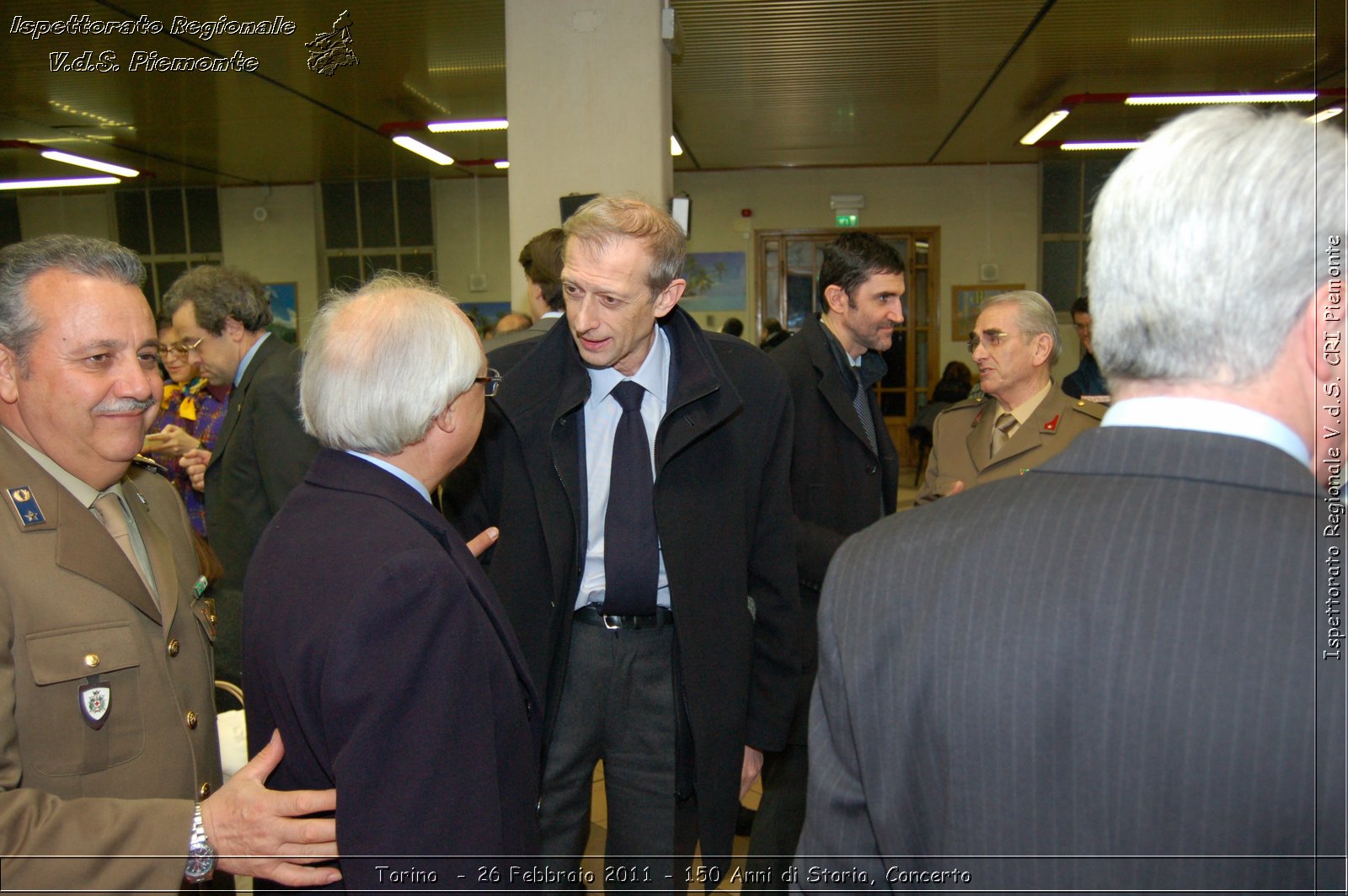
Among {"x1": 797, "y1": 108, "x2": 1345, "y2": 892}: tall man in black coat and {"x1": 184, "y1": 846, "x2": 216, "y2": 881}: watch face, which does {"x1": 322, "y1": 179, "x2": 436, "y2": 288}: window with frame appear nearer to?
{"x1": 184, "y1": 846, "x2": 216, "y2": 881}: watch face

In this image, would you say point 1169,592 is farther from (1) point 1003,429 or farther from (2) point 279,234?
(2) point 279,234

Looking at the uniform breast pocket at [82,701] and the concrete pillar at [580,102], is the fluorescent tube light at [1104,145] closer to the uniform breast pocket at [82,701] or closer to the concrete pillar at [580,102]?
the concrete pillar at [580,102]

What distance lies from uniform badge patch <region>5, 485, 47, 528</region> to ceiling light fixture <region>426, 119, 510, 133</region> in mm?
9217

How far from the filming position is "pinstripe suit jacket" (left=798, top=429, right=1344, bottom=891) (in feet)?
2.60

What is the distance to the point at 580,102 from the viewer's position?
5137 millimetres

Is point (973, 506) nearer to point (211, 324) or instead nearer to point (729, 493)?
point (729, 493)

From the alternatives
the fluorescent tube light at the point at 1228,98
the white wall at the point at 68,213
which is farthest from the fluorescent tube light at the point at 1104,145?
the white wall at the point at 68,213

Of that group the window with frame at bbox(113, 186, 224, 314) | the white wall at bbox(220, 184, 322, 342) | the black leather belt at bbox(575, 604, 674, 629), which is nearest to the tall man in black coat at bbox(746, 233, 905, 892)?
the black leather belt at bbox(575, 604, 674, 629)

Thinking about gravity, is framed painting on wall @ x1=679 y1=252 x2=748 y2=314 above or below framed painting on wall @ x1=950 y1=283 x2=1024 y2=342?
above

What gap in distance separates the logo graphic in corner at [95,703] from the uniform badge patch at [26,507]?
27cm

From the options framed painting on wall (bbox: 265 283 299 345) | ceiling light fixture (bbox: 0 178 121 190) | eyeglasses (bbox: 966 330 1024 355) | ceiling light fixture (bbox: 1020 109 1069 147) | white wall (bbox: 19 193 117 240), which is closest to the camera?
eyeglasses (bbox: 966 330 1024 355)

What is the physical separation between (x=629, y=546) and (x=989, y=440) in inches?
65.8

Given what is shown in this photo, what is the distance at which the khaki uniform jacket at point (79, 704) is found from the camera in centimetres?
127

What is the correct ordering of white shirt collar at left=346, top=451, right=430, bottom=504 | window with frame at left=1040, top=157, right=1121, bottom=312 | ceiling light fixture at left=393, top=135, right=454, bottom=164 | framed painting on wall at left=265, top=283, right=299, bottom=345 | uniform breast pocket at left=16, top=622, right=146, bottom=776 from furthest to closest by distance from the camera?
framed painting on wall at left=265, top=283, right=299, bottom=345 → window with frame at left=1040, top=157, right=1121, bottom=312 → ceiling light fixture at left=393, top=135, right=454, bottom=164 → white shirt collar at left=346, top=451, right=430, bottom=504 → uniform breast pocket at left=16, top=622, right=146, bottom=776
